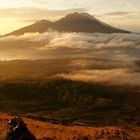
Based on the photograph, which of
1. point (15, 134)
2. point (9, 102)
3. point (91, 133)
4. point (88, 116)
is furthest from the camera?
point (9, 102)

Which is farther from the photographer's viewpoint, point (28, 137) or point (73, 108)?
point (73, 108)

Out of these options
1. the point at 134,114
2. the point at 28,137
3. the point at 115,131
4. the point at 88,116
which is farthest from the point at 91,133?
the point at 134,114

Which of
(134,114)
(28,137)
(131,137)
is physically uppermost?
(28,137)

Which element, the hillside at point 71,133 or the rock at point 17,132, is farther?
the hillside at point 71,133

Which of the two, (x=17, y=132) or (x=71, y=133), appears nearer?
(x=17, y=132)

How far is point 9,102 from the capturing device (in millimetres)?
191625

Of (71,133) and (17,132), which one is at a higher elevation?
(17,132)

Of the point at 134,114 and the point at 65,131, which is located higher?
the point at 65,131

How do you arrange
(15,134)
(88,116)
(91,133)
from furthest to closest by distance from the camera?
1. (88,116)
2. (91,133)
3. (15,134)

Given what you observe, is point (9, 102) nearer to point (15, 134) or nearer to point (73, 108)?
point (73, 108)

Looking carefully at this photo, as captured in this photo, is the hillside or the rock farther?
the hillside

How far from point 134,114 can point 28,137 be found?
135 meters

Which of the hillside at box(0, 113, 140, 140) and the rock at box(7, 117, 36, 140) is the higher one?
the rock at box(7, 117, 36, 140)

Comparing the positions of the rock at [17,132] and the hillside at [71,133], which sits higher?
the rock at [17,132]
